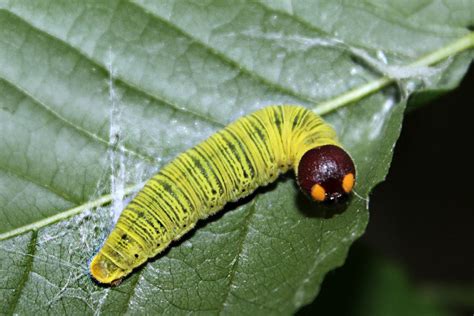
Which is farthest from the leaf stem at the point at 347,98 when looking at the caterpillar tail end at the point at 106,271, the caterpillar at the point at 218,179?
the caterpillar tail end at the point at 106,271

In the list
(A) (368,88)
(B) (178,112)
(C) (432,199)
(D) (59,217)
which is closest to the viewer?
(D) (59,217)

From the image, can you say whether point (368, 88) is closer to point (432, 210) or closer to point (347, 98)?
point (347, 98)

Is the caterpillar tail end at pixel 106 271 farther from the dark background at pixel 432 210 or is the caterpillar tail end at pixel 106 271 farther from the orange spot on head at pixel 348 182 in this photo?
the dark background at pixel 432 210

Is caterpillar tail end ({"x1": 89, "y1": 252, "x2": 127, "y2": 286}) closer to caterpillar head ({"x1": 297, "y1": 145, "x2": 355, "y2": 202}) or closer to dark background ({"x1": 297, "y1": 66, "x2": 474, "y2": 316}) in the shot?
caterpillar head ({"x1": 297, "y1": 145, "x2": 355, "y2": 202})

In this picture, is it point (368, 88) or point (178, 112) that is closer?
point (178, 112)

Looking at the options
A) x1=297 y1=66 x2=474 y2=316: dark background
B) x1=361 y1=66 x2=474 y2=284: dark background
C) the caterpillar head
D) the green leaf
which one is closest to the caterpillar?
the caterpillar head

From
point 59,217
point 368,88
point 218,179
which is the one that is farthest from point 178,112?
point 368,88

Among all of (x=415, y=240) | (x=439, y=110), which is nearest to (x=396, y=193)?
(x=415, y=240)

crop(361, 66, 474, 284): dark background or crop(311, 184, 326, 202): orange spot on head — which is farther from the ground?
crop(361, 66, 474, 284): dark background
